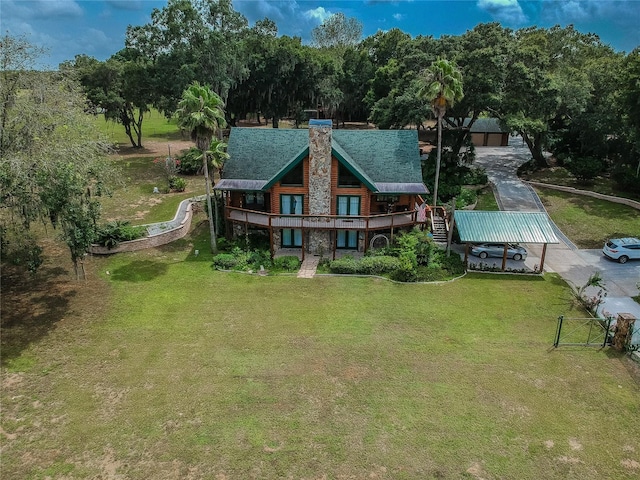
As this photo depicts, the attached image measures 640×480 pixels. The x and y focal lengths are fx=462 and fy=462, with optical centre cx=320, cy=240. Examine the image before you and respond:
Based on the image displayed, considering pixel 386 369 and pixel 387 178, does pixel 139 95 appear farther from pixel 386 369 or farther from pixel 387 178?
pixel 386 369

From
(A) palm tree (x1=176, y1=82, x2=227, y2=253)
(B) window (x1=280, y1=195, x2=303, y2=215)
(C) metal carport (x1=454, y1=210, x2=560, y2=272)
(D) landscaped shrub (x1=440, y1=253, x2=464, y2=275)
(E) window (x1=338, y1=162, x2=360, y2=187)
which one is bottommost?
(D) landscaped shrub (x1=440, y1=253, x2=464, y2=275)

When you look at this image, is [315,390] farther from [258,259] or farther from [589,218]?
[589,218]

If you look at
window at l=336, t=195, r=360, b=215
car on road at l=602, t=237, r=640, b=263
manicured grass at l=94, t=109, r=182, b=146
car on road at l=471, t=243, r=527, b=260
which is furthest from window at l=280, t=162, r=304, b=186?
manicured grass at l=94, t=109, r=182, b=146

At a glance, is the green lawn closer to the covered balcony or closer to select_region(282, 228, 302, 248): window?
the covered balcony

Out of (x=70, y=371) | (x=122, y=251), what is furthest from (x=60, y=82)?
(x=70, y=371)

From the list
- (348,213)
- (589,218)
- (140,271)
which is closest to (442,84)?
(348,213)

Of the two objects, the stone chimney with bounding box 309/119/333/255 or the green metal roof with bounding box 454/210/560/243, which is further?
the stone chimney with bounding box 309/119/333/255

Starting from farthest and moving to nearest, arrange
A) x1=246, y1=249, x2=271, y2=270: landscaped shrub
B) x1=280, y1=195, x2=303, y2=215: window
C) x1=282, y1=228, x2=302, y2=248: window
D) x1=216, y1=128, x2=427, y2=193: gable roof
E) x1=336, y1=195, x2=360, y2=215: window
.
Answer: x1=282, y1=228, x2=302, y2=248: window → x1=216, y1=128, x2=427, y2=193: gable roof → x1=280, y1=195, x2=303, y2=215: window → x1=336, y1=195, x2=360, y2=215: window → x1=246, y1=249, x2=271, y2=270: landscaped shrub
